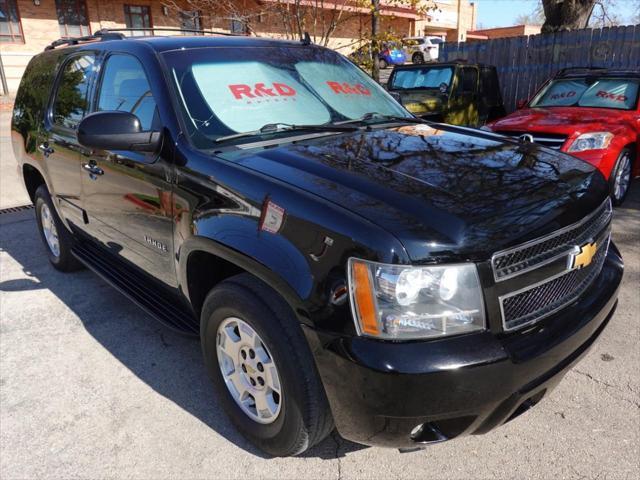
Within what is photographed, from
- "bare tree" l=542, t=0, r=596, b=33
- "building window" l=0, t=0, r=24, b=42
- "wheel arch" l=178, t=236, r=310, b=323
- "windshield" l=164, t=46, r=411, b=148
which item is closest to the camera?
"wheel arch" l=178, t=236, r=310, b=323

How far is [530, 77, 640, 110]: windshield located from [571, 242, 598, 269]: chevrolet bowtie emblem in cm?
562

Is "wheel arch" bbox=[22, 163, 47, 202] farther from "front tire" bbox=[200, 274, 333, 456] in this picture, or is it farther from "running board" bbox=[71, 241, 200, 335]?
"front tire" bbox=[200, 274, 333, 456]

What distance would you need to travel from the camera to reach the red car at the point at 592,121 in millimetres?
6129

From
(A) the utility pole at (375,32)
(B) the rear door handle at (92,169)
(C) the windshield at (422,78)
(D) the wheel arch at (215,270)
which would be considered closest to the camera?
(D) the wheel arch at (215,270)

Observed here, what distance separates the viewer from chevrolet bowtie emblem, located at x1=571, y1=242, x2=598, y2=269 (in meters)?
2.27

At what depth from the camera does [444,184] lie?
2.24 m

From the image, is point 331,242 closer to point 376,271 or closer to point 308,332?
point 376,271

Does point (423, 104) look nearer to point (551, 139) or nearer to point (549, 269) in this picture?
point (551, 139)

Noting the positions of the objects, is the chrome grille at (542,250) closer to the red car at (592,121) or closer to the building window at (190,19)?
the red car at (592,121)

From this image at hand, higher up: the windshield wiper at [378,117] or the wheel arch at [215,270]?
the windshield wiper at [378,117]

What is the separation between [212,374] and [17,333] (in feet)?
6.39

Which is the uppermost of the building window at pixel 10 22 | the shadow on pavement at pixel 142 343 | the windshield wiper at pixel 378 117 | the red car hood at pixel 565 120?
the building window at pixel 10 22

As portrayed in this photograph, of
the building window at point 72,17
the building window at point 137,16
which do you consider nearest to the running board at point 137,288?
the building window at point 72,17

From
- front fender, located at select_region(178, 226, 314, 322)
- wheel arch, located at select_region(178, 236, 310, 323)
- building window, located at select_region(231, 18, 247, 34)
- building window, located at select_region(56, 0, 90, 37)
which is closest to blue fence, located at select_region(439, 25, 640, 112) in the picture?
building window, located at select_region(231, 18, 247, 34)
